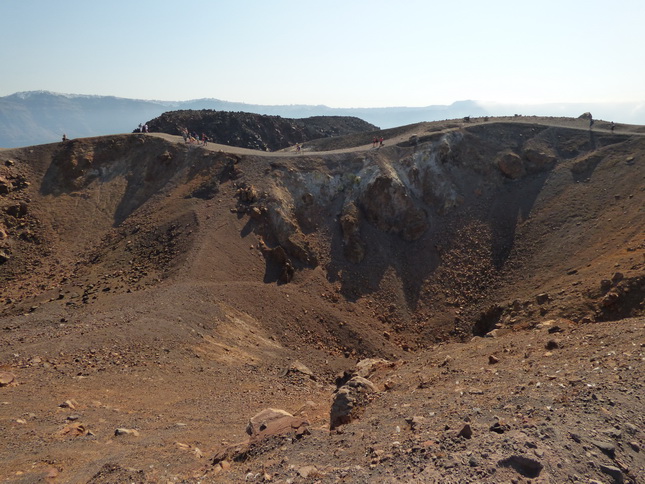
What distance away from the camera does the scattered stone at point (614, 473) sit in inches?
234

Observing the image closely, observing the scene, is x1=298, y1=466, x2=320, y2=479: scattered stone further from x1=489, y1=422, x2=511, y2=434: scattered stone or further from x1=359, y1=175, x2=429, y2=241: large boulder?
x1=359, y1=175, x2=429, y2=241: large boulder

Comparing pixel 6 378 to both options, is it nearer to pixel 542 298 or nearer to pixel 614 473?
pixel 614 473

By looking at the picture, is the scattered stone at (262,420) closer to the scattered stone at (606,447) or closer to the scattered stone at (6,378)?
the scattered stone at (606,447)

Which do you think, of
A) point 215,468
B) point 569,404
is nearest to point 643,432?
point 569,404

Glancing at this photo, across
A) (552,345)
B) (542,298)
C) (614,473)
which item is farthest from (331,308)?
(614,473)

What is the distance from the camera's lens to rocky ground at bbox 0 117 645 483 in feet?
25.2

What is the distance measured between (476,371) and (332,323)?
1123cm

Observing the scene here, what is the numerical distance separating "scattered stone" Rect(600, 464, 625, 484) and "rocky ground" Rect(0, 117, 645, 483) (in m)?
0.04

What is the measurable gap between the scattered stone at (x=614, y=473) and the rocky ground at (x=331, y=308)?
39 mm

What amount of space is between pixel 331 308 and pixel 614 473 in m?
17.2

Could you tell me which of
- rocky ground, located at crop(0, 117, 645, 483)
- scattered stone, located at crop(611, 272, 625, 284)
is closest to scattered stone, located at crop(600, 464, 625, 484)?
rocky ground, located at crop(0, 117, 645, 483)

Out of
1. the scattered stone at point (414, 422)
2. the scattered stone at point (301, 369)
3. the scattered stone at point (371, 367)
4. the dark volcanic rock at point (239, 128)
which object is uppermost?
the dark volcanic rock at point (239, 128)

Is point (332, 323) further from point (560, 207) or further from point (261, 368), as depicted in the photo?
point (560, 207)

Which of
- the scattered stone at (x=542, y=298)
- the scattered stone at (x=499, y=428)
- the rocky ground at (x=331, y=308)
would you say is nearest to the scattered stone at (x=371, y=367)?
the rocky ground at (x=331, y=308)
